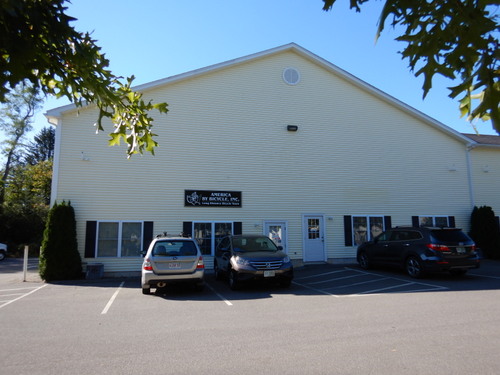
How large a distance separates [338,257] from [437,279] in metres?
5.62

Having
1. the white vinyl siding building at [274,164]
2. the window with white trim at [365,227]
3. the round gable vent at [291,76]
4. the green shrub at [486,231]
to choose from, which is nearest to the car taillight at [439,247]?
the white vinyl siding building at [274,164]

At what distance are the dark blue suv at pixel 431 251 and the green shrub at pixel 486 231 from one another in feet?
22.8

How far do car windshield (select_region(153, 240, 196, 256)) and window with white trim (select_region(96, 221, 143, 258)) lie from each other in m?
4.94

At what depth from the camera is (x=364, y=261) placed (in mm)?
15047

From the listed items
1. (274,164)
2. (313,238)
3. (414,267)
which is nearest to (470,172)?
(313,238)

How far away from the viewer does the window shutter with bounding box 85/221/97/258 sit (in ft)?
46.1

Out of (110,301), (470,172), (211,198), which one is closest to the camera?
(110,301)

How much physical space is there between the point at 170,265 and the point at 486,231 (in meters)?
16.9

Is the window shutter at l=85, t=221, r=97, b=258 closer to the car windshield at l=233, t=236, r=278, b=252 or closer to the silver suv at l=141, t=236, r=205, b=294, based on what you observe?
the silver suv at l=141, t=236, r=205, b=294

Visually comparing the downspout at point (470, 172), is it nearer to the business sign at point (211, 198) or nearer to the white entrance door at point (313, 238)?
the white entrance door at point (313, 238)

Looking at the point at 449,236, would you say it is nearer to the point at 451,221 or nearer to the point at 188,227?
the point at 451,221

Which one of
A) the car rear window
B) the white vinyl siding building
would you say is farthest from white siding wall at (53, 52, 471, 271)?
the car rear window

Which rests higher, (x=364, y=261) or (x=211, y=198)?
(x=211, y=198)

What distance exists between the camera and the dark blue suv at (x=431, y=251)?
11.4m
